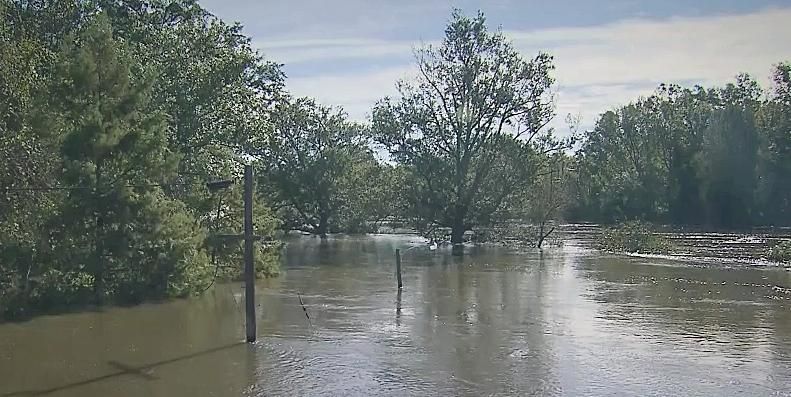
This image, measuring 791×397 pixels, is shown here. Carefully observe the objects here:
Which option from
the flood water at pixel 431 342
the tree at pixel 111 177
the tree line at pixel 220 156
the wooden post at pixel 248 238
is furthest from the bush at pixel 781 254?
the wooden post at pixel 248 238

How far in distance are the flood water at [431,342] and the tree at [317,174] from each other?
2648 cm

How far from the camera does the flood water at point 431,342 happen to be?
42.0 ft

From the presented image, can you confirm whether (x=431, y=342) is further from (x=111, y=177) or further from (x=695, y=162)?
(x=695, y=162)

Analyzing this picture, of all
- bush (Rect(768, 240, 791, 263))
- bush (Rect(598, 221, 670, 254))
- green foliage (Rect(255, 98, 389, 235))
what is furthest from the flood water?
green foliage (Rect(255, 98, 389, 235))

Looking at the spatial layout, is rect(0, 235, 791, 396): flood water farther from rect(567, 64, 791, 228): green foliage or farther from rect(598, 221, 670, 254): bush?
rect(567, 64, 791, 228): green foliage

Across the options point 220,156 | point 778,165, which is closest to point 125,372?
point 220,156

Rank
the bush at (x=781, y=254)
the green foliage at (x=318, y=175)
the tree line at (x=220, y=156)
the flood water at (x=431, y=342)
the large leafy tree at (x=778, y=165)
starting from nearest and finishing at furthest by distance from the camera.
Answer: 1. the flood water at (x=431, y=342)
2. the tree line at (x=220, y=156)
3. the bush at (x=781, y=254)
4. the green foliage at (x=318, y=175)
5. the large leafy tree at (x=778, y=165)

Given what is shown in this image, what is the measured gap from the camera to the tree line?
19.4 meters

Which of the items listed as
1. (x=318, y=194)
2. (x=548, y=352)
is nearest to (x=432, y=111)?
(x=318, y=194)

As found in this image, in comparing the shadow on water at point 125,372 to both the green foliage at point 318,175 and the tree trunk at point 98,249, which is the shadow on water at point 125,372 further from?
the green foliage at point 318,175

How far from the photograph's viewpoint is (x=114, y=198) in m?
20.1

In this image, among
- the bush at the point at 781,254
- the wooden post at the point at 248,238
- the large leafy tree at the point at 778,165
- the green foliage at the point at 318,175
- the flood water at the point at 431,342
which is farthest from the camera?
the large leafy tree at the point at 778,165

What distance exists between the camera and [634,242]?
41531 millimetres

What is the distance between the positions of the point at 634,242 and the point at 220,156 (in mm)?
21350
